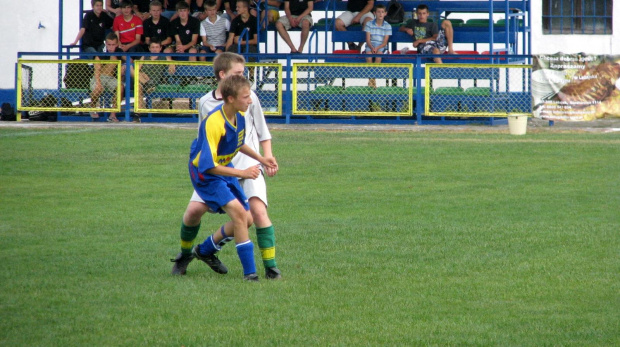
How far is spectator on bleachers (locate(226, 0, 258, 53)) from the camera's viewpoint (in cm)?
2119

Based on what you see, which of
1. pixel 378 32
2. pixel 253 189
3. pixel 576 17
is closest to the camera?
pixel 253 189

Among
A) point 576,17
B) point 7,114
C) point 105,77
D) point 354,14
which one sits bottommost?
point 7,114

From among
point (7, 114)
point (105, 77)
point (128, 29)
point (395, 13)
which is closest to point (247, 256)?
point (105, 77)

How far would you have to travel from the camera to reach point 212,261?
21.7 feet

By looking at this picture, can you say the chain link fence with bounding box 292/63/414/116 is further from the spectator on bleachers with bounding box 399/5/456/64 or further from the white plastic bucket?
the white plastic bucket

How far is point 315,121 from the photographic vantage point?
21.3 meters

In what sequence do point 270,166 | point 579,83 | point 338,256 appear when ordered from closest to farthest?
point 270,166, point 338,256, point 579,83

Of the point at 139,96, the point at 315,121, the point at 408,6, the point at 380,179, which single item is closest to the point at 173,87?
the point at 139,96

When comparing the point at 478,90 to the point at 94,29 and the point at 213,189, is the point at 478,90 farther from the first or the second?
the point at 213,189

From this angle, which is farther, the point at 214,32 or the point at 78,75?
the point at 214,32

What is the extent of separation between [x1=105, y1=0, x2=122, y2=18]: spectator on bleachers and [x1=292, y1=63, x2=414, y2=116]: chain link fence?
16.0 ft

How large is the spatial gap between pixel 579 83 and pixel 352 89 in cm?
460

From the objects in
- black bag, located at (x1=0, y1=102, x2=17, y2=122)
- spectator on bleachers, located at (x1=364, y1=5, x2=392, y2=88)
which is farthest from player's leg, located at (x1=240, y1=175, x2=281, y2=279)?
black bag, located at (x1=0, y1=102, x2=17, y2=122)

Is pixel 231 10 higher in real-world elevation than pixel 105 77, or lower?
higher
